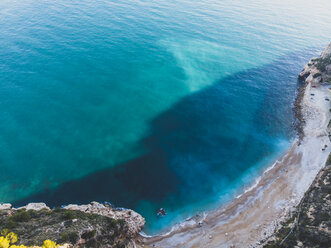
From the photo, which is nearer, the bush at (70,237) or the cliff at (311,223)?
the bush at (70,237)

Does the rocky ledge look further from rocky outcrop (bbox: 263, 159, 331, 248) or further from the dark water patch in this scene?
rocky outcrop (bbox: 263, 159, 331, 248)

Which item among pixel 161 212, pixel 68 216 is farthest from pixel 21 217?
pixel 161 212

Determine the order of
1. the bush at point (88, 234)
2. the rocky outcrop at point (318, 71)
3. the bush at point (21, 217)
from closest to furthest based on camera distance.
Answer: the bush at point (88, 234)
the bush at point (21, 217)
the rocky outcrop at point (318, 71)

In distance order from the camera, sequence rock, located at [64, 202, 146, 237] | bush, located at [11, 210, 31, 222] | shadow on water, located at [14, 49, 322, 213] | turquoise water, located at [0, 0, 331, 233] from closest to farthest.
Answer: bush, located at [11, 210, 31, 222] → rock, located at [64, 202, 146, 237] → shadow on water, located at [14, 49, 322, 213] → turquoise water, located at [0, 0, 331, 233]

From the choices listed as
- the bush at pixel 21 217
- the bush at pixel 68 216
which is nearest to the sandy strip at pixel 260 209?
the bush at pixel 68 216

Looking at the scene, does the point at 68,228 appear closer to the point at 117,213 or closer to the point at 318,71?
the point at 117,213

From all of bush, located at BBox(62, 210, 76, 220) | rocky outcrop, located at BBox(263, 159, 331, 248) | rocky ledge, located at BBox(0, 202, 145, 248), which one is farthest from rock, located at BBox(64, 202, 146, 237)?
rocky outcrop, located at BBox(263, 159, 331, 248)

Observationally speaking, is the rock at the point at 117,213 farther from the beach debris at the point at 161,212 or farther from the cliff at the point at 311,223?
the cliff at the point at 311,223

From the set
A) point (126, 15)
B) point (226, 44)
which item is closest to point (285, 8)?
point (226, 44)
